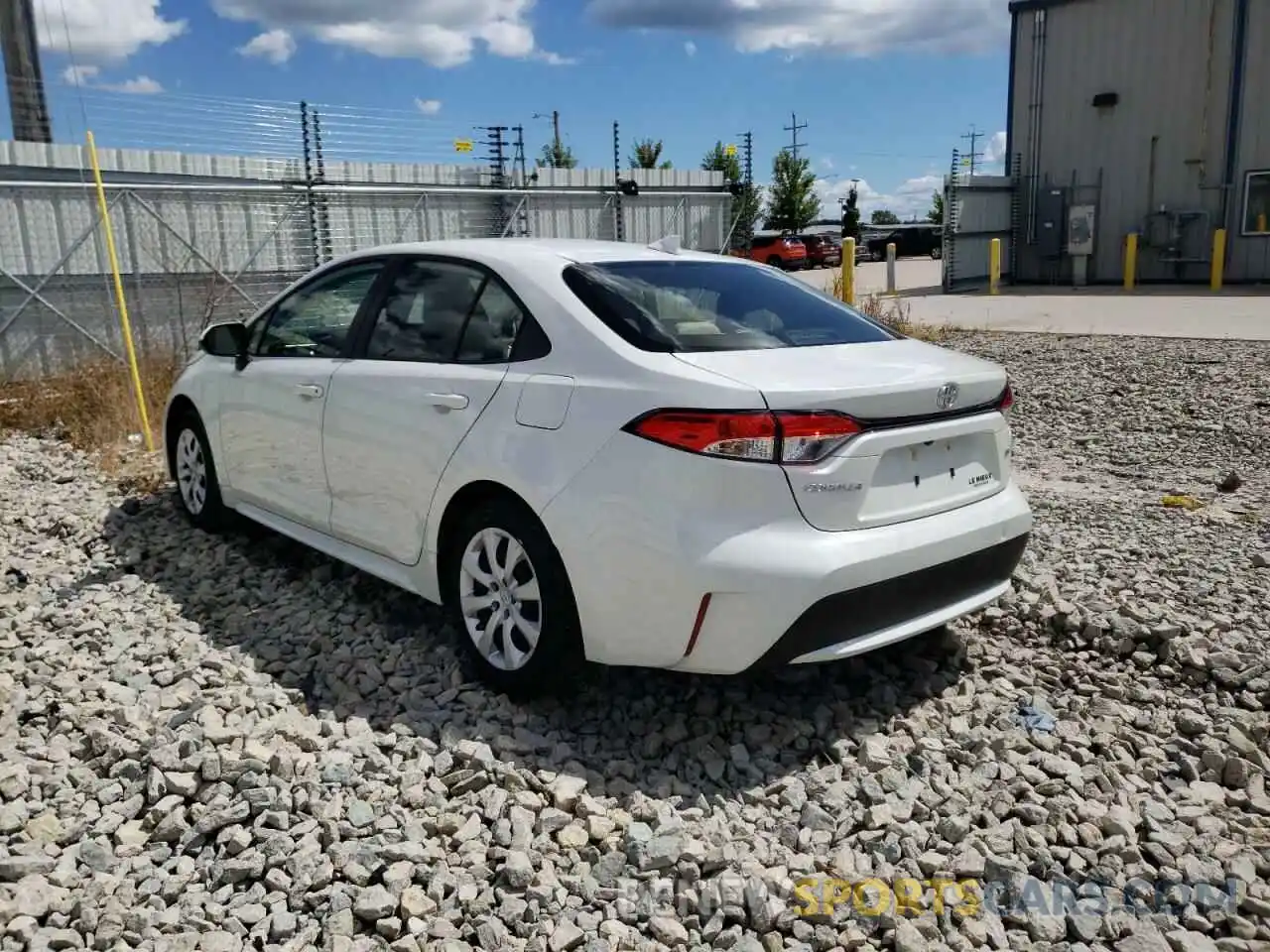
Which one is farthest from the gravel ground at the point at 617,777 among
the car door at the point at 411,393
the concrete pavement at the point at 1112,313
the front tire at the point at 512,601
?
the concrete pavement at the point at 1112,313

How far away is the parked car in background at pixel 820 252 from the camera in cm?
4350

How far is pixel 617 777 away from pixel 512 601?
0.70m

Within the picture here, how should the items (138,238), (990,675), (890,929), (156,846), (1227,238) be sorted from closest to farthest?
(890,929) < (156,846) < (990,675) < (138,238) < (1227,238)

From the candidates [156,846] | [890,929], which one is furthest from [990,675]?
[156,846]

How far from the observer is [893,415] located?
3.23 m

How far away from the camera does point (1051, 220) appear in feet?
80.5

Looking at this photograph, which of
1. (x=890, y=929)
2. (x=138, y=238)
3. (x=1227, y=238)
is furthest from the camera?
(x=1227, y=238)

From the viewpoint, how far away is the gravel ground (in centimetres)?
265

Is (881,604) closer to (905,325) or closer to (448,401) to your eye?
(448,401)

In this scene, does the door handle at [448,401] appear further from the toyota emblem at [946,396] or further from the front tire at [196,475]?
the front tire at [196,475]

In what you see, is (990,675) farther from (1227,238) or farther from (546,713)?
(1227,238)

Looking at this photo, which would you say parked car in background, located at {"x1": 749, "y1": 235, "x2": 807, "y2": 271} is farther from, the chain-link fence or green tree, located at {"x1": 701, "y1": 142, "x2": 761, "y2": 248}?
the chain-link fence

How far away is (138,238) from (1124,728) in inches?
521

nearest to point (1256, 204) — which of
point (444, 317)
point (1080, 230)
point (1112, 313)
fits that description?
point (1080, 230)
